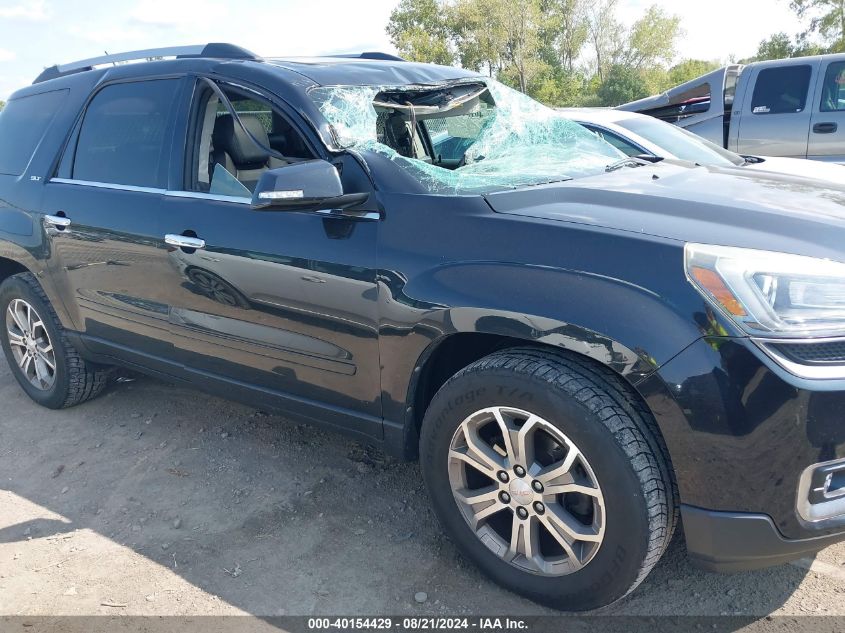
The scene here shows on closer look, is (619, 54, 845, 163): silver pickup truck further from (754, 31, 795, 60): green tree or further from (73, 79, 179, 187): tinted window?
(754, 31, 795, 60): green tree

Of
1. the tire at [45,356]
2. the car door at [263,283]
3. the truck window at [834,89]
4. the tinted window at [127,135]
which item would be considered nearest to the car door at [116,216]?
the tinted window at [127,135]

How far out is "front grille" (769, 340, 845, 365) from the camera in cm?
184

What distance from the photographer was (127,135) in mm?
3496

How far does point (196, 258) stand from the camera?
9.81 feet

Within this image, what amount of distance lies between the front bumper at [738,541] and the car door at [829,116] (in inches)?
275

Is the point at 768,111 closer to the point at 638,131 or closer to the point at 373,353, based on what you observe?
the point at 638,131

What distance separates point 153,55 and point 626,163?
235cm

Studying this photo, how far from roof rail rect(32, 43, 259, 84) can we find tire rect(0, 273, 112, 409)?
1194mm

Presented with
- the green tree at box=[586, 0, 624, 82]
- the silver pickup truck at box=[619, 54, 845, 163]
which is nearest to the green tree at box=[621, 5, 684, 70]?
the green tree at box=[586, 0, 624, 82]

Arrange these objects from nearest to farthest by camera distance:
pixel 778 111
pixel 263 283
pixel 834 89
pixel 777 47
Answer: pixel 263 283 < pixel 834 89 < pixel 778 111 < pixel 777 47

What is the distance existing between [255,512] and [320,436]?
676 millimetres

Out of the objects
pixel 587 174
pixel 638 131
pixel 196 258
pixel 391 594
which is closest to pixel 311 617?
pixel 391 594

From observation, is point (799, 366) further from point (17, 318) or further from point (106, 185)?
point (17, 318)

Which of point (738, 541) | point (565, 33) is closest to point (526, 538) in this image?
point (738, 541)
